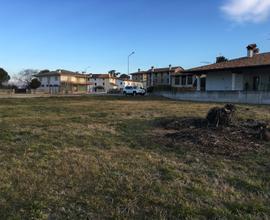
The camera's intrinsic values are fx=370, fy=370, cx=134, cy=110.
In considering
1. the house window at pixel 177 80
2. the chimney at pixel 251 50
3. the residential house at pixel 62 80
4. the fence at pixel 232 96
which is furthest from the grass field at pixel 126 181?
the residential house at pixel 62 80

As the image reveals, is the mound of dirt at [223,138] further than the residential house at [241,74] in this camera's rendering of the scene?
No

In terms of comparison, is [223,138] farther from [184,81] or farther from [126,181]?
[184,81]

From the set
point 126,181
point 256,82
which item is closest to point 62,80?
point 256,82

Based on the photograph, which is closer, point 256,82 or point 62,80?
point 256,82

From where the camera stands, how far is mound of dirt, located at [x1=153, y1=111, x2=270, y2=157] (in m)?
7.79

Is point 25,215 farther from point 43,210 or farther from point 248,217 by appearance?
point 248,217

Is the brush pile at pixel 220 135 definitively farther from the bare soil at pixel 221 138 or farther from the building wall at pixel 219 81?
the building wall at pixel 219 81

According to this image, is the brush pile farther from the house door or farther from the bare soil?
the house door

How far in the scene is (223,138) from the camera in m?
8.55

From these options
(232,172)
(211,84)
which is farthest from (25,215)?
(211,84)

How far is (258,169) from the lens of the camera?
6.30 meters

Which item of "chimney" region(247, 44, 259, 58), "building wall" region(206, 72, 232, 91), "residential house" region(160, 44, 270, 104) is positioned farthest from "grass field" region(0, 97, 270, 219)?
"chimney" region(247, 44, 259, 58)

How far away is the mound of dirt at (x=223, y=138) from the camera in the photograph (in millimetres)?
7787

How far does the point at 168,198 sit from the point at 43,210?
157 cm
